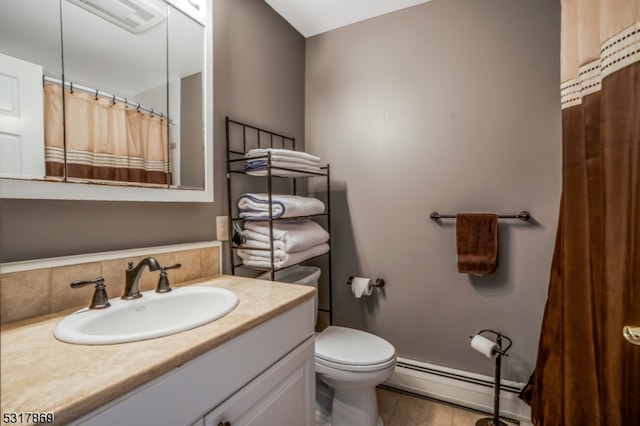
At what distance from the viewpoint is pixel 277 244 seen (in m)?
1.40

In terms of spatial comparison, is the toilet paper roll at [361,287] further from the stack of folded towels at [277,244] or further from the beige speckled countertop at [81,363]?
the beige speckled countertop at [81,363]

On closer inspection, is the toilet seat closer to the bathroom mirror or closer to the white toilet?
the white toilet

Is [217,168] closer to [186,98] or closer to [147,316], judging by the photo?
[186,98]

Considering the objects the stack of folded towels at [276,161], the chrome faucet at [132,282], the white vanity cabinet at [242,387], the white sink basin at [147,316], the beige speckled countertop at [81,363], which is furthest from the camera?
the stack of folded towels at [276,161]

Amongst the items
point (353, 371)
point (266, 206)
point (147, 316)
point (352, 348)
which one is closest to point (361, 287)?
point (352, 348)

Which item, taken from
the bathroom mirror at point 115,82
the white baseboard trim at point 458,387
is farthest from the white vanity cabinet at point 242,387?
the white baseboard trim at point 458,387

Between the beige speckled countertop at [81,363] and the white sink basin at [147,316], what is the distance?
19mm

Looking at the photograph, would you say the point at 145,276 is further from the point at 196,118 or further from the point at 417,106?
the point at 417,106

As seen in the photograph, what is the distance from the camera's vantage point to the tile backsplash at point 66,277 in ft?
2.40

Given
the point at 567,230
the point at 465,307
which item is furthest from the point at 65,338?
the point at 465,307

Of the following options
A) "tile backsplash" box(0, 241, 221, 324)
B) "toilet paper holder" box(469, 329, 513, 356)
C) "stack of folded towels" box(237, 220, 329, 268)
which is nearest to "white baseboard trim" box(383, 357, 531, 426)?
"toilet paper holder" box(469, 329, 513, 356)

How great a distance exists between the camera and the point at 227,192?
4.77ft

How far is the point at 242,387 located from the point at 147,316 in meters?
0.39

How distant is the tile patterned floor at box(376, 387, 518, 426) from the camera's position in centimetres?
151
